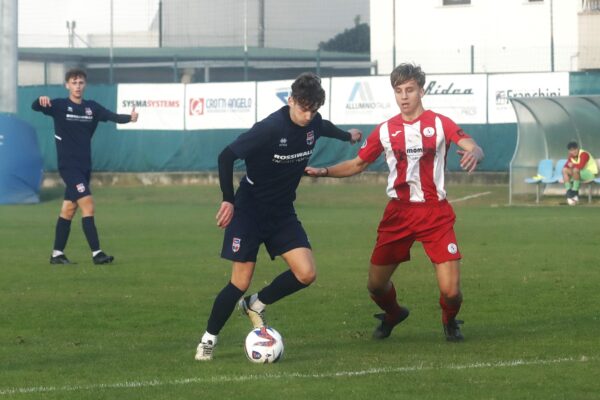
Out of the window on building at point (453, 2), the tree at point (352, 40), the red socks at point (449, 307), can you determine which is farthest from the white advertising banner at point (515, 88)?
the red socks at point (449, 307)

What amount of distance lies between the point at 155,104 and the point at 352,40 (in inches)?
644

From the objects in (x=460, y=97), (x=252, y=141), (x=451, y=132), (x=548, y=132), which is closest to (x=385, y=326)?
(x=451, y=132)

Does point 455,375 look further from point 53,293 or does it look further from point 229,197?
point 53,293

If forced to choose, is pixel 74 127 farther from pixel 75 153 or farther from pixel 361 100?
pixel 361 100

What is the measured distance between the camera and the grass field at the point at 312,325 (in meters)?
7.61

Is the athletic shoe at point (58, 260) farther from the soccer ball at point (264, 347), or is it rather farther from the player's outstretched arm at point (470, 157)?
the player's outstretched arm at point (470, 157)

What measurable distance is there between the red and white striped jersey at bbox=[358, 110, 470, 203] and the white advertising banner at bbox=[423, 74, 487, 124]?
23.9 meters

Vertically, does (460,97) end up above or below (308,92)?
above

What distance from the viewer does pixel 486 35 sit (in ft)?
138

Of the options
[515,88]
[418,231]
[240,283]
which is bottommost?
[240,283]

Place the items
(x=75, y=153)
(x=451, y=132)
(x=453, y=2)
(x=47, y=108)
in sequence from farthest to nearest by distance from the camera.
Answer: (x=453, y=2) → (x=75, y=153) → (x=47, y=108) → (x=451, y=132)

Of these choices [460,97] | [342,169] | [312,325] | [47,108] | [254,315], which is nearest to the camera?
[254,315]

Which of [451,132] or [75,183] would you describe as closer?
[451,132]

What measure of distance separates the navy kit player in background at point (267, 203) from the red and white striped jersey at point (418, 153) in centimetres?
60
